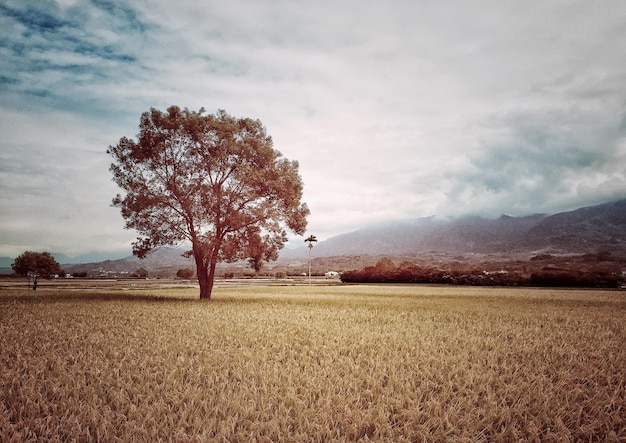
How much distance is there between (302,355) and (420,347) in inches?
138

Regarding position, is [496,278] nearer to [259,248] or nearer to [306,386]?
[259,248]

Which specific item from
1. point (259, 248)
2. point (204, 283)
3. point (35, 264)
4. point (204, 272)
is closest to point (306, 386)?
point (259, 248)

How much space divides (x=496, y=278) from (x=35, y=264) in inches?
3905

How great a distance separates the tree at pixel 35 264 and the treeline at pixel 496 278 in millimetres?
69054

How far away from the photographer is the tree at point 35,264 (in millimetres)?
83125

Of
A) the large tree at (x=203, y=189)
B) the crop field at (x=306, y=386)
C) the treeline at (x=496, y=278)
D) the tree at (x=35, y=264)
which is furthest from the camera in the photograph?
the tree at (x=35, y=264)

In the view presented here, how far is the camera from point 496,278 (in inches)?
2891

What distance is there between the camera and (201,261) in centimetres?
2872

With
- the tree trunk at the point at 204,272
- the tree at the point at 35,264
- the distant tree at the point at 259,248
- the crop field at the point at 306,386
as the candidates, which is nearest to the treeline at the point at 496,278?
the distant tree at the point at 259,248

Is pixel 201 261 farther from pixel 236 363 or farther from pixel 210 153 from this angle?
pixel 236 363

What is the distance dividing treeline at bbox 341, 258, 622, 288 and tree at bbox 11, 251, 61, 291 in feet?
227

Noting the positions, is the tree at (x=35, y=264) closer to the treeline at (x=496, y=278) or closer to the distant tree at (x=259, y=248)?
the treeline at (x=496, y=278)

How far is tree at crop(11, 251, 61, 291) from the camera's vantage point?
83.1m

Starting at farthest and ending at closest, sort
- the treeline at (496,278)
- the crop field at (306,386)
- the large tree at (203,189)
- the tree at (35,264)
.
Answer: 1. the tree at (35,264)
2. the treeline at (496,278)
3. the large tree at (203,189)
4. the crop field at (306,386)
